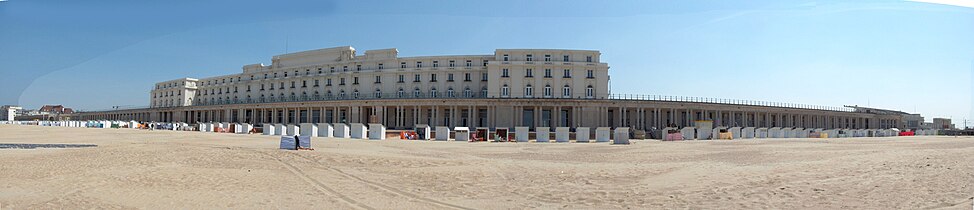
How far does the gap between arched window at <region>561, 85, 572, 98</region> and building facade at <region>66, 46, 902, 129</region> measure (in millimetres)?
38

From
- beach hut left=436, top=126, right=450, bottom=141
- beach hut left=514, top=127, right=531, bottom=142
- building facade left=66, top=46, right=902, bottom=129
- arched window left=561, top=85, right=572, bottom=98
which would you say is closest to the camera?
beach hut left=514, top=127, right=531, bottom=142

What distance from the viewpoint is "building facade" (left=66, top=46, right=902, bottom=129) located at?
55.5m

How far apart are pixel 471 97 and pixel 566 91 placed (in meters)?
12.3

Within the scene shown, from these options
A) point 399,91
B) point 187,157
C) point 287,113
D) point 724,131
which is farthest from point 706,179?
point 287,113

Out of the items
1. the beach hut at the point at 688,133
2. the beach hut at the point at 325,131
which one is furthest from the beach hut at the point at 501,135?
the beach hut at the point at 688,133

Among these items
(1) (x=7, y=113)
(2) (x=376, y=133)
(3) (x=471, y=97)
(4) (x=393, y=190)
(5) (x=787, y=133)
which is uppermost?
(3) (x=471, y=97)

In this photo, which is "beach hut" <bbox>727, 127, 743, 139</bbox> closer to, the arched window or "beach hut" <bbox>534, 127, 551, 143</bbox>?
the arched window

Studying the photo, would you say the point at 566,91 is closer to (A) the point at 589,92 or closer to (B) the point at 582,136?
(A) the point at 589,92

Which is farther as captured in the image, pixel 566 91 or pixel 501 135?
pixel 566 91

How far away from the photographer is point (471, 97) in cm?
6075

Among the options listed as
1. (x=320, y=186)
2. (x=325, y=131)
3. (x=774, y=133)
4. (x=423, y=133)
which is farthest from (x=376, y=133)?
(x=774, y=133)

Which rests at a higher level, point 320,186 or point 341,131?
point 341,131

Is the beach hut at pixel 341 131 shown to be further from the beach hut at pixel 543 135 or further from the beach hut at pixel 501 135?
the beach hut at pixel 543 135

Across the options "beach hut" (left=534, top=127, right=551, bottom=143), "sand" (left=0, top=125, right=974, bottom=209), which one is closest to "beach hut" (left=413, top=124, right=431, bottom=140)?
"beach hut" (left=534, top=127, right=551, bottom=143)
